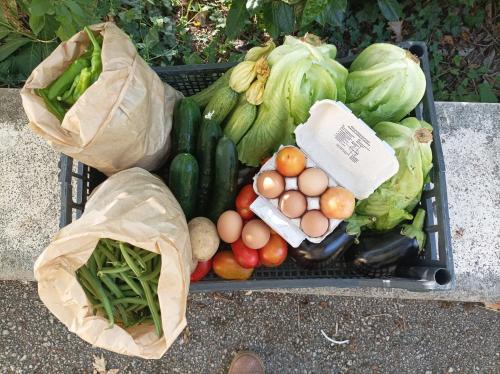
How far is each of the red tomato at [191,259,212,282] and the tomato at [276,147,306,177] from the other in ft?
1.55

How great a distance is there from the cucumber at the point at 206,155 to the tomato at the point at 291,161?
1.00 feet

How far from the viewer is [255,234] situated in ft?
5.78

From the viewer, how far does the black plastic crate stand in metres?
1.73

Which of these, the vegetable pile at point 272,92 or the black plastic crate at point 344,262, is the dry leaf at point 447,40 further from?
the vegetable pile at point 272,92

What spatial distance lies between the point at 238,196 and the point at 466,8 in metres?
1.78

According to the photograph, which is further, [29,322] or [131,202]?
[29,322]

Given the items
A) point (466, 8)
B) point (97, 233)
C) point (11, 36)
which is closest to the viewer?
point (97, 233)

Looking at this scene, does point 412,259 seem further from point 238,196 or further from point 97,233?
point 97,233

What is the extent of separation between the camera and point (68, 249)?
1425mm

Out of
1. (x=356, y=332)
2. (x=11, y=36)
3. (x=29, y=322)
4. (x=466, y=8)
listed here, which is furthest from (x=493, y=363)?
(x=11, y=36)

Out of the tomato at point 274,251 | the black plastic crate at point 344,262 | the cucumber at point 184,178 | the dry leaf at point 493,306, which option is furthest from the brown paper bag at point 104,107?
the dry leaf at point 493,306

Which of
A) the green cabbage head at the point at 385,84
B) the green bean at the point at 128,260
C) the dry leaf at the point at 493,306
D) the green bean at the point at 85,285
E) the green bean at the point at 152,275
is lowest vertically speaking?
the dry leaf at the point at 493,306

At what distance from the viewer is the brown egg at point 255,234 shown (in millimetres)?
1763

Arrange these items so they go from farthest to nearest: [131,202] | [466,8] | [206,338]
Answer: [466,8] < [206,338] < [131,202]
